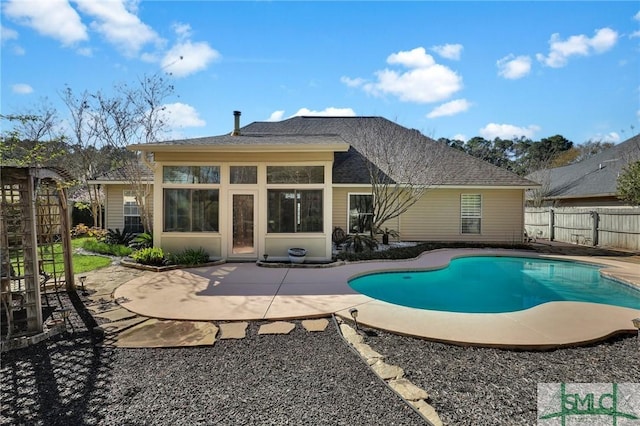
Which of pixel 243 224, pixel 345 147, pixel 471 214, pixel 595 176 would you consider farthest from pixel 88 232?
pixel 595 176

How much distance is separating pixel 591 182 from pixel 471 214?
996 centimetres

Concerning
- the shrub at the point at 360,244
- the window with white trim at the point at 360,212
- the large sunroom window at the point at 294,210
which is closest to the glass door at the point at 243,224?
the large sunroom window at the point at 294,210

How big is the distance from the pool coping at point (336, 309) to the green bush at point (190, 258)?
0.62 metres

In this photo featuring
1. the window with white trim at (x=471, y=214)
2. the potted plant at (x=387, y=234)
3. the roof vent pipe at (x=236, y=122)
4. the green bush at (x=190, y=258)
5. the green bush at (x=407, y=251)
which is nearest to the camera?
the green bush at (x=190, y=258)

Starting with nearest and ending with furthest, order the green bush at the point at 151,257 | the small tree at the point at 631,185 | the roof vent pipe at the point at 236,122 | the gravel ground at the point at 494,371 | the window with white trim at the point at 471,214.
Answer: the gravel ground at the point at 494,371 → the green bush at the point at 151,257 → the small tree at the point at 631,185 → the roof vent pipe at the point at 236,122 → the window with white trim at the point at 471,214

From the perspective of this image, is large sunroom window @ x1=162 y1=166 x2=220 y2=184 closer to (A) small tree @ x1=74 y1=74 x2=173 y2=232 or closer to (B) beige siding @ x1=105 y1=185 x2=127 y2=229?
(A) small tree @ x1=74 y1=74 x2=173 y2=232

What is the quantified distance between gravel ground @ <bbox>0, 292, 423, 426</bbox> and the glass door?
5759 mm

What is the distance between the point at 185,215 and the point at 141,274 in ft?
7.35

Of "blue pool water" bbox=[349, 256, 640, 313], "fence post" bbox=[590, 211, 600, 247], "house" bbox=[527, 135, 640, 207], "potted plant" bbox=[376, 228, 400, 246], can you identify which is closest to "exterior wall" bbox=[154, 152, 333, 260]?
"blue pool water" bbox=[349, 256, 640, 313]

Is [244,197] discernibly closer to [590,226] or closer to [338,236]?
[338,236]

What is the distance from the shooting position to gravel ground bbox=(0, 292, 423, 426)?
2.81 m

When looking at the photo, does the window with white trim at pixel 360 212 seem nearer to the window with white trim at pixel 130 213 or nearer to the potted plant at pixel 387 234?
the potted plant at pixel 387 234

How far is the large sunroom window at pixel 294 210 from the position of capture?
998 centimetres

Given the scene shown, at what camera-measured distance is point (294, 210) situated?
10016 mm
